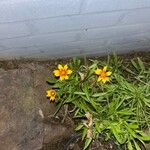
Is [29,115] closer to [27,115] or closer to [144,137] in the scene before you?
[27,115]

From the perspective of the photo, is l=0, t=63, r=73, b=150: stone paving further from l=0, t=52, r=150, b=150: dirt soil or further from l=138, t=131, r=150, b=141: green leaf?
l=138, t=131, r=150, b=141: green leaf

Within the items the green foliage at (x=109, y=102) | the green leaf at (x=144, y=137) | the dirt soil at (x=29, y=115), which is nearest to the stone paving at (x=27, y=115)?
the dirt soil at (x=29, y=115)

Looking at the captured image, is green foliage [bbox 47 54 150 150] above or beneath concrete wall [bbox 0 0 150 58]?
beneath

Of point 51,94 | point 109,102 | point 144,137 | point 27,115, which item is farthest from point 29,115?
point 144,137


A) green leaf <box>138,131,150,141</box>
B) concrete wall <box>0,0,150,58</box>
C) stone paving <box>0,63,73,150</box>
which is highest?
concrete wall <box>0,0,150,58</box>

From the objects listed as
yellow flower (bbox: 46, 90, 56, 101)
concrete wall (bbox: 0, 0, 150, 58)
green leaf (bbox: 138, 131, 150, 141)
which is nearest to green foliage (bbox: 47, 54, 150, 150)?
green leaf (bbox: 138, 131, 150, 141)

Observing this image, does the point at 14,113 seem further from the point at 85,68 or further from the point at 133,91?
the point at 133,91
